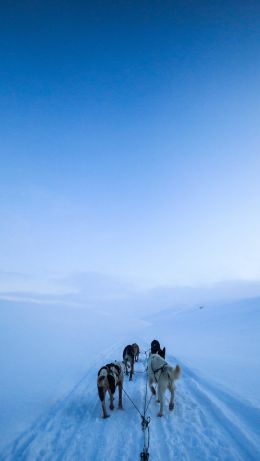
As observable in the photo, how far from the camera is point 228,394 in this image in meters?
7.56

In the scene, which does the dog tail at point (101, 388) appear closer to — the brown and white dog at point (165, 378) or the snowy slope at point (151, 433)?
the snowy slope at point (151, 433)

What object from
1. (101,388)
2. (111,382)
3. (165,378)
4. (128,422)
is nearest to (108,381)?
(111,382)

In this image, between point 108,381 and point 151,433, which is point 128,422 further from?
point 108,381

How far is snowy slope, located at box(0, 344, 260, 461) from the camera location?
4539 mm

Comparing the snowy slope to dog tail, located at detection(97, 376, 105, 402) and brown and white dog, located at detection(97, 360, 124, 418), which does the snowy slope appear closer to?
brown and white dog, located at detection(97, 360, 124, 418)

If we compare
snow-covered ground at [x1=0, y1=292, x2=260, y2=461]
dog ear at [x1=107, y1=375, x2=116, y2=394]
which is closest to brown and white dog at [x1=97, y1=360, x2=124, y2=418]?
dog ear at [x1=107, y1=375, x2=116, y2=394]

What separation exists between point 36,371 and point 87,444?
8787 mm

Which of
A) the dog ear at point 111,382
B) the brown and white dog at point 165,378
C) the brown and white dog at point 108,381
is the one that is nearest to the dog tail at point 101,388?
the brown and white dog at point 108,381

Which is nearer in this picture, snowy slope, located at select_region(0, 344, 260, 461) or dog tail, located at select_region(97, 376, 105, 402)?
snowy slope, located at select_region(0, 344, 260, 461)

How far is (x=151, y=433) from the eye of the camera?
5191 millimetres

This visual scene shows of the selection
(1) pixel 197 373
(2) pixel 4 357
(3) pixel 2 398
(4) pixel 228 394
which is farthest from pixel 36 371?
(4) pixel 228 394

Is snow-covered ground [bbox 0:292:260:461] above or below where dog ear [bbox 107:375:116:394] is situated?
below

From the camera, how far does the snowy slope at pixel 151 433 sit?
14.9 ft

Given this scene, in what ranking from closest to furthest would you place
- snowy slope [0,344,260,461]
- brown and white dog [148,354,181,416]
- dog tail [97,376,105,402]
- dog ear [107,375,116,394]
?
1. snowy slope [0,344,260,461]
2. dog tail [97,376,105,402]
3. brown and white dog [148,354,181,416]
4. dog ear [107,375,116,394]
